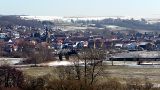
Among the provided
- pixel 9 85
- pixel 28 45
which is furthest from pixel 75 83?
pixel 28 45

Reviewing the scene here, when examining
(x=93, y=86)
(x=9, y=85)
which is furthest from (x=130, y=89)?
(x=9, y=85)

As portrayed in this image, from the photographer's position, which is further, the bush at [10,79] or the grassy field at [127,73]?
the grassy field at [127,73]

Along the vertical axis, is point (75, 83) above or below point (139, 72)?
above

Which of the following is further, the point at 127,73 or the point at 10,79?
the point at 127,73

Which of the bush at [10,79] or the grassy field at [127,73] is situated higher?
the bush at [10,79]

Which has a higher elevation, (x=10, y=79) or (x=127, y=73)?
(x=10, y=79)

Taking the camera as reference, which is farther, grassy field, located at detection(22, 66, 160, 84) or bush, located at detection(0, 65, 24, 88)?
grassy field, located at detection(22, 66, 160, 84)

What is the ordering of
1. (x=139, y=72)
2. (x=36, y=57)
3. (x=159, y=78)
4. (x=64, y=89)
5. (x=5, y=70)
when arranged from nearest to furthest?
(x=64, y=89), (x=5, y=70), (x=159, y=78), (x=139, y=72), (x=36, y=57)

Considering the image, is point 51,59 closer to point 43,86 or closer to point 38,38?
point 43,86

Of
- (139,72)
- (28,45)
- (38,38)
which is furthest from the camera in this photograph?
(38,38)

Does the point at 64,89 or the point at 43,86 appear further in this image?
the point at 43,86

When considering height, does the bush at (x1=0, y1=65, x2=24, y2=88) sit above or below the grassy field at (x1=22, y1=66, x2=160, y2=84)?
above
